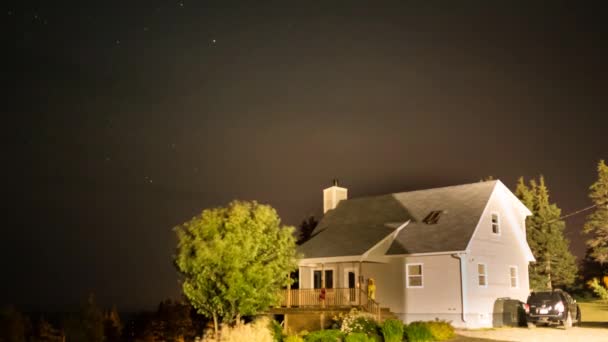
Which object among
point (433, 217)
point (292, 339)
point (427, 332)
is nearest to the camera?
point (292, 339)

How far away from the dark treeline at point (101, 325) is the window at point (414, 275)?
10147 mm

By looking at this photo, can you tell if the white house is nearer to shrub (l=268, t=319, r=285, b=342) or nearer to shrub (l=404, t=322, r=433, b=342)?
shrub (l=404, t=322, r=433, b=342)

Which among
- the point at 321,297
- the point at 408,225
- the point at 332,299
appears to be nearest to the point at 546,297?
the point at 408,225

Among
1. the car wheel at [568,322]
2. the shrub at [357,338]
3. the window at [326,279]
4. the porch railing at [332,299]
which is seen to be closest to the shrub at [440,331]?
the shrub at [357,338]

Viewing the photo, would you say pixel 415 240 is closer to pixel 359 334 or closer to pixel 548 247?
pixel 359 334

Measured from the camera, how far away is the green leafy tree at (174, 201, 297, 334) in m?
23.6

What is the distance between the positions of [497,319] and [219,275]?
15.1 meters

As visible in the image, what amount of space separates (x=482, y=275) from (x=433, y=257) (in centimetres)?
267

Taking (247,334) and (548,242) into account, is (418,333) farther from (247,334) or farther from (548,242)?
(548,242)

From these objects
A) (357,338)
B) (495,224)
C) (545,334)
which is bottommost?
(545,334)

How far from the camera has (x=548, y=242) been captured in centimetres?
5403

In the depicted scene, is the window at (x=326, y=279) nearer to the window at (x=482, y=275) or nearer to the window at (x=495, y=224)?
the window at (x=482, y=275)

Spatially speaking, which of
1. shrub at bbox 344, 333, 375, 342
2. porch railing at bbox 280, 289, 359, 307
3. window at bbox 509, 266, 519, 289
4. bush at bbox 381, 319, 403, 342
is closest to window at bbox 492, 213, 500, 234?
window at bbox 509, 266, 519, 289

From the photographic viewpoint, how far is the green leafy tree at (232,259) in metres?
23.6
